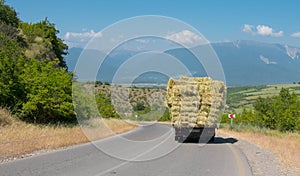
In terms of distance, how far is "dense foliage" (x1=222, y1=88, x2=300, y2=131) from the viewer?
42031 millimetres

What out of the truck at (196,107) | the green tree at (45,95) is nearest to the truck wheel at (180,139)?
the truck at (196,107)

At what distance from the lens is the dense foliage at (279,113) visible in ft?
138

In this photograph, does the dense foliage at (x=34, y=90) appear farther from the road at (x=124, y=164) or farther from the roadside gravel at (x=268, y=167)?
the roadside gravel at (x=268, y=167)

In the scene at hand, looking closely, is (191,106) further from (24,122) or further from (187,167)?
(24,122)

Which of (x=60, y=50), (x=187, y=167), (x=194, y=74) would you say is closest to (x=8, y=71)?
(x=194, y=74)

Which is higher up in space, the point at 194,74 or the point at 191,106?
the point at 194,74

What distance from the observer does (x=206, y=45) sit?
1650cm

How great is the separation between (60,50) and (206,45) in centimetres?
3976

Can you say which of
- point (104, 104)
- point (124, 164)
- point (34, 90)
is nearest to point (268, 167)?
point (124, 164)

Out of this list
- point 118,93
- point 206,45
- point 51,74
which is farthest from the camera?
point 51,74

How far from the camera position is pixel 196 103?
59.6 feet

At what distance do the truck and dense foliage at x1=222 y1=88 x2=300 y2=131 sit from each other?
2632 cm

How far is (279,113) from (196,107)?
2887 centimetres

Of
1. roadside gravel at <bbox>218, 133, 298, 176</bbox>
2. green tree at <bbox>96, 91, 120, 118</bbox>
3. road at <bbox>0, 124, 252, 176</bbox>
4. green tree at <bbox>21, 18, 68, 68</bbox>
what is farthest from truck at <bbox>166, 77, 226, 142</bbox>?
green tree at <bbox>21, 18, 68, 68</bbox>
